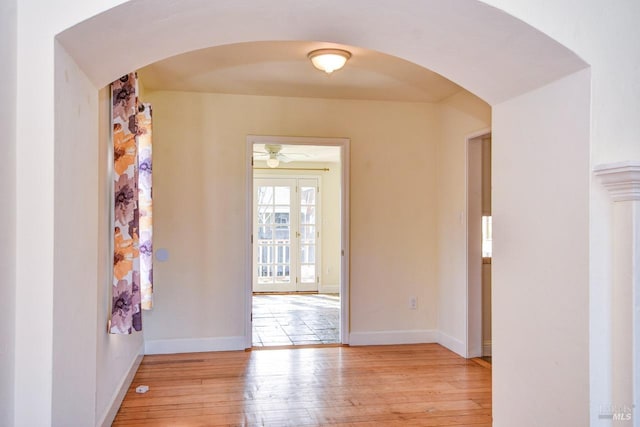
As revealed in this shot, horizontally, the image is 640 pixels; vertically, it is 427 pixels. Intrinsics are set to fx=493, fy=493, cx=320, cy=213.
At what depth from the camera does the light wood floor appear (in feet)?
10.0

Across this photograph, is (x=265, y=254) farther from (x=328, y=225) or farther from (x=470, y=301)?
(x=470, y=301)

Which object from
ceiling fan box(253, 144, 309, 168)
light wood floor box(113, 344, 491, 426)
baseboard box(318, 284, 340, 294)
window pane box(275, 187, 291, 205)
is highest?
ceiling fan box(253, 144, 309, 168)

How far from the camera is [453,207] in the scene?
15.4 ft

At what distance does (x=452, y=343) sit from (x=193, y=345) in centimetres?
244

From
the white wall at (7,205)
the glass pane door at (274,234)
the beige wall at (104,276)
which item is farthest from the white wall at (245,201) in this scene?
the glass pane door at (274,234)

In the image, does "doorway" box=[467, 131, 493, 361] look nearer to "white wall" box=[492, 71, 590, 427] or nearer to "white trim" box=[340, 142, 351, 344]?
"white trim" box=[340, 142, 351, 344]

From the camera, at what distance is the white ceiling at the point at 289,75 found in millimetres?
3492

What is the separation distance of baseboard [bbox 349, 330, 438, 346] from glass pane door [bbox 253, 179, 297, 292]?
3.75m

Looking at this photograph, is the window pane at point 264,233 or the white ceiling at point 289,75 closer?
the white ceiling at point 289,75

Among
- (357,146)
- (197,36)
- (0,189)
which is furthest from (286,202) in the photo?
(0,189)

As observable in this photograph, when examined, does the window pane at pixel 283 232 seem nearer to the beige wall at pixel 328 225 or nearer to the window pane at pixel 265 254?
the window pane at pixel 265 254

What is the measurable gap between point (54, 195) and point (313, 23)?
1.17 metres

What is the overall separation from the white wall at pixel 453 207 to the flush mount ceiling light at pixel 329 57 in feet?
A: 4.85

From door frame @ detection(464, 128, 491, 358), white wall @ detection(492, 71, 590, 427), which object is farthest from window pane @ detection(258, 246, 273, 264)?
white wall @ detection(492, 71, 590, 427)
